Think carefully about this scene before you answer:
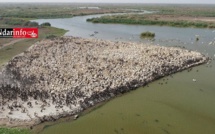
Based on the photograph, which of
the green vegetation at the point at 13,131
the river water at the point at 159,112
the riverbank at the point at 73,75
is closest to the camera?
the green vegetation at the point at 13,131

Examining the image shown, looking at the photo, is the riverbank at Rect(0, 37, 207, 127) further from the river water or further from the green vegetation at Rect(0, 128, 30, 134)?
the river water

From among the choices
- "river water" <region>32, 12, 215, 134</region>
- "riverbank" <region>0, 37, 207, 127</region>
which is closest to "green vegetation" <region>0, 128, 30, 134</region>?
"riverbank" <region>0, 37, 207, 127</region>

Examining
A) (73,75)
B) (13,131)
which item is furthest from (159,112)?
(13,131)

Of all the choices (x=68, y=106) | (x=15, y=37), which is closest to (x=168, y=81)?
(x=68, y=106)

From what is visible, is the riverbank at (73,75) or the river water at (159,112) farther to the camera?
the riverbank at (73,75)

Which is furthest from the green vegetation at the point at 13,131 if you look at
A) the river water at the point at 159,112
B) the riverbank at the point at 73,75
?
the river water at the point at 159,112

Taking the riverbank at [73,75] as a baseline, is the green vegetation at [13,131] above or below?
below

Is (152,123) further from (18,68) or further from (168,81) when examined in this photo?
(18,68)

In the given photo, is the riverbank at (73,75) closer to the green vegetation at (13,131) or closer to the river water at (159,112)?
the green vegetation at (13,131)
